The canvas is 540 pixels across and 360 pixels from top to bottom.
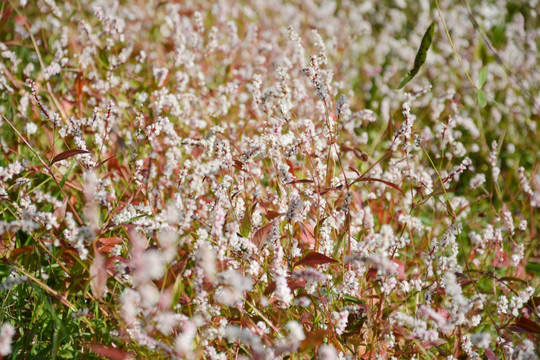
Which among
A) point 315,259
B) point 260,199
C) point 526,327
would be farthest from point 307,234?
point 526,327

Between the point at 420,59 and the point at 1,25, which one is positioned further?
the point at 1,25

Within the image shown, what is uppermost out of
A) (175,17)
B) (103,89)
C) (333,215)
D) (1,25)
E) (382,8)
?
(382,8)

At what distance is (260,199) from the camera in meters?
1.58

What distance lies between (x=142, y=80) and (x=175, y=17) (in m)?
0.36

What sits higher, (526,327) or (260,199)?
(260,199)

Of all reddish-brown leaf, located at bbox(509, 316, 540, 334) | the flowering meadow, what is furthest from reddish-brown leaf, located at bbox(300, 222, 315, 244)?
reddish-brown leaf, located at bbox(509, 316, 540, 334)

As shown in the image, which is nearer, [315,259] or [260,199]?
[315,259]

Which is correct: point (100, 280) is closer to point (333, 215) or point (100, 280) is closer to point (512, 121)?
point (333, 215)

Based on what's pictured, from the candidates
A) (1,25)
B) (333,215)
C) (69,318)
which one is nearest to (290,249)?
(333,215)

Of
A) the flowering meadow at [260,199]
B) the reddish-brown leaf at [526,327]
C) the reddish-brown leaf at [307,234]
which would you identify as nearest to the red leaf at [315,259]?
the flowering meadow at [260,199]

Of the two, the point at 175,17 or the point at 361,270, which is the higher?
the point at 175,17

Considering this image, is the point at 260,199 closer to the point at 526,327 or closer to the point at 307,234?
the point at 307,234

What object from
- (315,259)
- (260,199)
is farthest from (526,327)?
(260,199)

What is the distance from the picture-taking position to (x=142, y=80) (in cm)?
269
